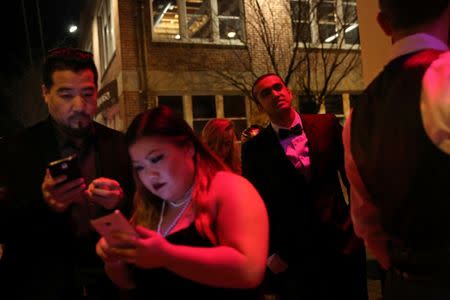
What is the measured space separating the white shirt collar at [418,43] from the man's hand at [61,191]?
1.44 m

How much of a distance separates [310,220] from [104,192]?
5.76 ft

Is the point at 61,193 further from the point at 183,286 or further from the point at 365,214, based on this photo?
the point at 365,214

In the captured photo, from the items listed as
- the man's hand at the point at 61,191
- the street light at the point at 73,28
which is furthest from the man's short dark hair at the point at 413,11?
the street light at the point at 73,28

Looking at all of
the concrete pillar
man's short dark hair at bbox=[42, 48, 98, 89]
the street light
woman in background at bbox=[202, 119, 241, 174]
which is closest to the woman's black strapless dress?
man's short dark hair at bbox=[42, 48, 98, 89]

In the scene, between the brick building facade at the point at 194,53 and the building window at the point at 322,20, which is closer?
the building window at the point at 322,20

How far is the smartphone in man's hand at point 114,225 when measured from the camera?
157 cm

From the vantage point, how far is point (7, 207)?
92.0 inches

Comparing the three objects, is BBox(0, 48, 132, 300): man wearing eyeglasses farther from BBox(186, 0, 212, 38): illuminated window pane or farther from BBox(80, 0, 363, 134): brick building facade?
BBox(186, 0, 212, 38): illuminated window pane

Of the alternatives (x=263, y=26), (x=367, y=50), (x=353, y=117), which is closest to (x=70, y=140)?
(x=353, y=117)

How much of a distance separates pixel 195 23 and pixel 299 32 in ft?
11.7

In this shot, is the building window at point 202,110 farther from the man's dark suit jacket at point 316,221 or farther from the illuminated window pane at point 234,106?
A: the man's dark suit jacket at point 316,221

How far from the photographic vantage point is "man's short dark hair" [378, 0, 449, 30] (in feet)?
6.11

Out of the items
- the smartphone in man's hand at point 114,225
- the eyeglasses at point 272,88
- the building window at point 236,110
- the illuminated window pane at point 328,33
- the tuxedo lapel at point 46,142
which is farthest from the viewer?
the building window at point 236,110

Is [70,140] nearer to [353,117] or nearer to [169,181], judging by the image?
[169,181]
